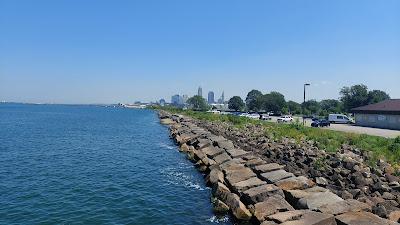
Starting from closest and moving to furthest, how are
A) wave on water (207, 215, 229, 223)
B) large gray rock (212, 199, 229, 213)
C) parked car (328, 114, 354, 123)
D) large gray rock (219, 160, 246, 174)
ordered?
wave on water (207, 215, 229, 223) → large gray rock (212, 199, 229, 213) → large gray rock (219, 160, 246, 174) → parked car (328, 114, 354, 123)

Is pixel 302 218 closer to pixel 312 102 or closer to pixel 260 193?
pixel 260 193

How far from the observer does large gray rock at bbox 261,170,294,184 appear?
1761 cm

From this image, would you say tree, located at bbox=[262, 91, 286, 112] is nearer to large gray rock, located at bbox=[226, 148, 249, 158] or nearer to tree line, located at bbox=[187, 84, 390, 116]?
tree line, located at bbox=[187, 84, 390, 116]

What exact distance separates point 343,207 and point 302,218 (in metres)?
1.86

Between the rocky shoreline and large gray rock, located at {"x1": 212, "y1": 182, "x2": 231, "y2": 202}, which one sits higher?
the rocky shoreline

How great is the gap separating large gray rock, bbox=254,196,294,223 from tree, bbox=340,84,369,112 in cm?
10448

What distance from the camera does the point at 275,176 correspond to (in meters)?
18.2

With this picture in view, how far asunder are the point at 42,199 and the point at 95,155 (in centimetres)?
1479

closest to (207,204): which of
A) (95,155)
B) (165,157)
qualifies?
(165,157)

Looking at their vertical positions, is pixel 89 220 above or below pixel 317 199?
below

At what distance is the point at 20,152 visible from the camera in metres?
33.0

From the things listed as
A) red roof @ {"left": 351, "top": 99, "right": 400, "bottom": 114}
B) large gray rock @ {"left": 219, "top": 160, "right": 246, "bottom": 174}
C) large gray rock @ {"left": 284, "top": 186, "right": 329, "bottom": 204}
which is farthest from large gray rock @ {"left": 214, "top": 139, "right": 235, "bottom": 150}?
red roof @ {"left": 351, "top": 99, "right": 400, "bottom": 114}

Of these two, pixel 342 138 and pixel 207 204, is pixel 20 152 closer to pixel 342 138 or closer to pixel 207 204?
pixel 207 204

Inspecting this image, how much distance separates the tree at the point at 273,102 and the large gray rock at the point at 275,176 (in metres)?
115
